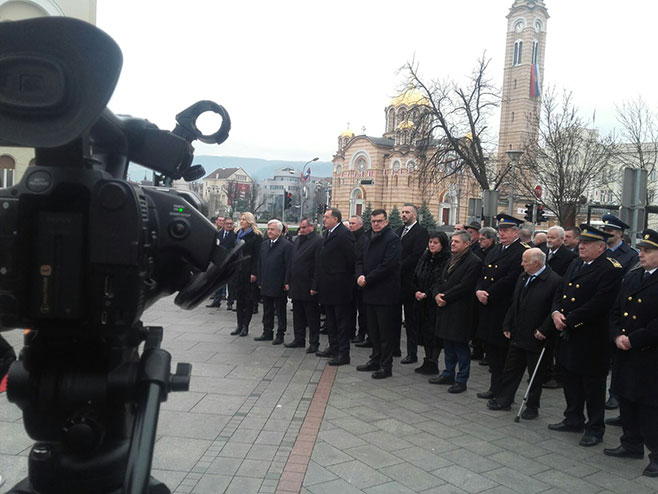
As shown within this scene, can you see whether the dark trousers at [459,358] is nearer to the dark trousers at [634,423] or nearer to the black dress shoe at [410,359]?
the black dress shoe at [410,359]

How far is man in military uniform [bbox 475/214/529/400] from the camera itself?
684 cm

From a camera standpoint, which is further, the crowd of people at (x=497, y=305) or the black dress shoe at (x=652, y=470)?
the crowd of people at (x=497, y=305)

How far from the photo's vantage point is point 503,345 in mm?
6805

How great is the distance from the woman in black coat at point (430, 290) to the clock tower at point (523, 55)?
2957 inches

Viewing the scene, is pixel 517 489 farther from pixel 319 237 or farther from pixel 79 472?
pixel 319 237

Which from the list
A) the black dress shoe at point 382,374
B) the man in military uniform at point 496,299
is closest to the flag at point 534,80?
the man in military uniform at point 496,299

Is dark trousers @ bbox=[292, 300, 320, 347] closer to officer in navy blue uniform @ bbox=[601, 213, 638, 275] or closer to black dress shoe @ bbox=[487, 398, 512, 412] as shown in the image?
black dress shoe @ bbox=[487, 398, 512, 412]

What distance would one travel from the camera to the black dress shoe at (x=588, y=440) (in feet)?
17.7

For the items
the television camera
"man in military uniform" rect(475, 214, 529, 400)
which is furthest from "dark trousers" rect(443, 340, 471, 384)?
the television camera

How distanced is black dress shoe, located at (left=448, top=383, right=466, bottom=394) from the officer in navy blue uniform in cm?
266

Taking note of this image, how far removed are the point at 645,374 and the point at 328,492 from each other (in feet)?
9.65

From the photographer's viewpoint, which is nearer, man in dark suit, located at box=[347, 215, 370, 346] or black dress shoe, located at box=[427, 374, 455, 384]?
black dress shoe, located at box=[427, 374, 455, 384]

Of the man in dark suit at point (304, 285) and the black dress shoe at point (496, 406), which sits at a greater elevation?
the man in dark suit at point (304, 285)

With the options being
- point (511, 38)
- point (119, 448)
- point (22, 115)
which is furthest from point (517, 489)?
point (511, 38)
